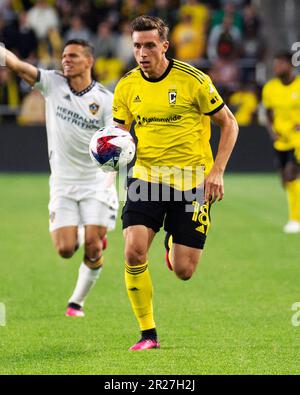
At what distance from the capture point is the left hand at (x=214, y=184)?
7.66 metres

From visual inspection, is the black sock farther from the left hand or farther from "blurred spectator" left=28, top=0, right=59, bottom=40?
"blurred spectator" left=28, top=0, right=59, bottom=40

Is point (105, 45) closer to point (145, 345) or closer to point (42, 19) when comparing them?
point (42, 19)

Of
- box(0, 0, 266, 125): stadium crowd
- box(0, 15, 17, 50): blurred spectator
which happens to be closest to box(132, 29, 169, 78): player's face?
box(0, 0, 266, 125): stadium crowd

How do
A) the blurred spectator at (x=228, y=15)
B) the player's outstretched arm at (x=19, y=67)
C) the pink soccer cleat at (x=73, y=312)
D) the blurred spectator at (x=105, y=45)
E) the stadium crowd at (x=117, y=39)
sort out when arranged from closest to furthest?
the player's outstretched arm at (x=19, y=67), the pink soccer cleat at (x=73, y=312), the stadium crowd at (x=117, y=39), the blurred spectator at (x=105, y=45), the blurred spectator at (x=228, y=15)

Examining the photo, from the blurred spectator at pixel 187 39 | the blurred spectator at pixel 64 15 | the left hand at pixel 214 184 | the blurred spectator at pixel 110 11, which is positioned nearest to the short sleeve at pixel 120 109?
the left hand at pixel 214 184

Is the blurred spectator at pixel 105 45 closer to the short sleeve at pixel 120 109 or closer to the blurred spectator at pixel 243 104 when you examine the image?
the blurred spectator at pixel 243 104

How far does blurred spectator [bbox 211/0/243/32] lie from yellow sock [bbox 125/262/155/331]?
17.2 m

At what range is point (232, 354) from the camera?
743 cm

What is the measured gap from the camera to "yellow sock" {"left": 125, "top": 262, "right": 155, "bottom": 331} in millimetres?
7699

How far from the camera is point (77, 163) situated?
970 centimetres

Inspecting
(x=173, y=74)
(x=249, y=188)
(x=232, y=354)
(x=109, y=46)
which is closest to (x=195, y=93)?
(x=173, y=74)

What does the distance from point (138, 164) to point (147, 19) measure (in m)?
1.08

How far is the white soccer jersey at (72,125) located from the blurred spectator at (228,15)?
15.0m

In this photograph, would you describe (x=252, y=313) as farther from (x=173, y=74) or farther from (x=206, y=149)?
(x=173, y=74)
